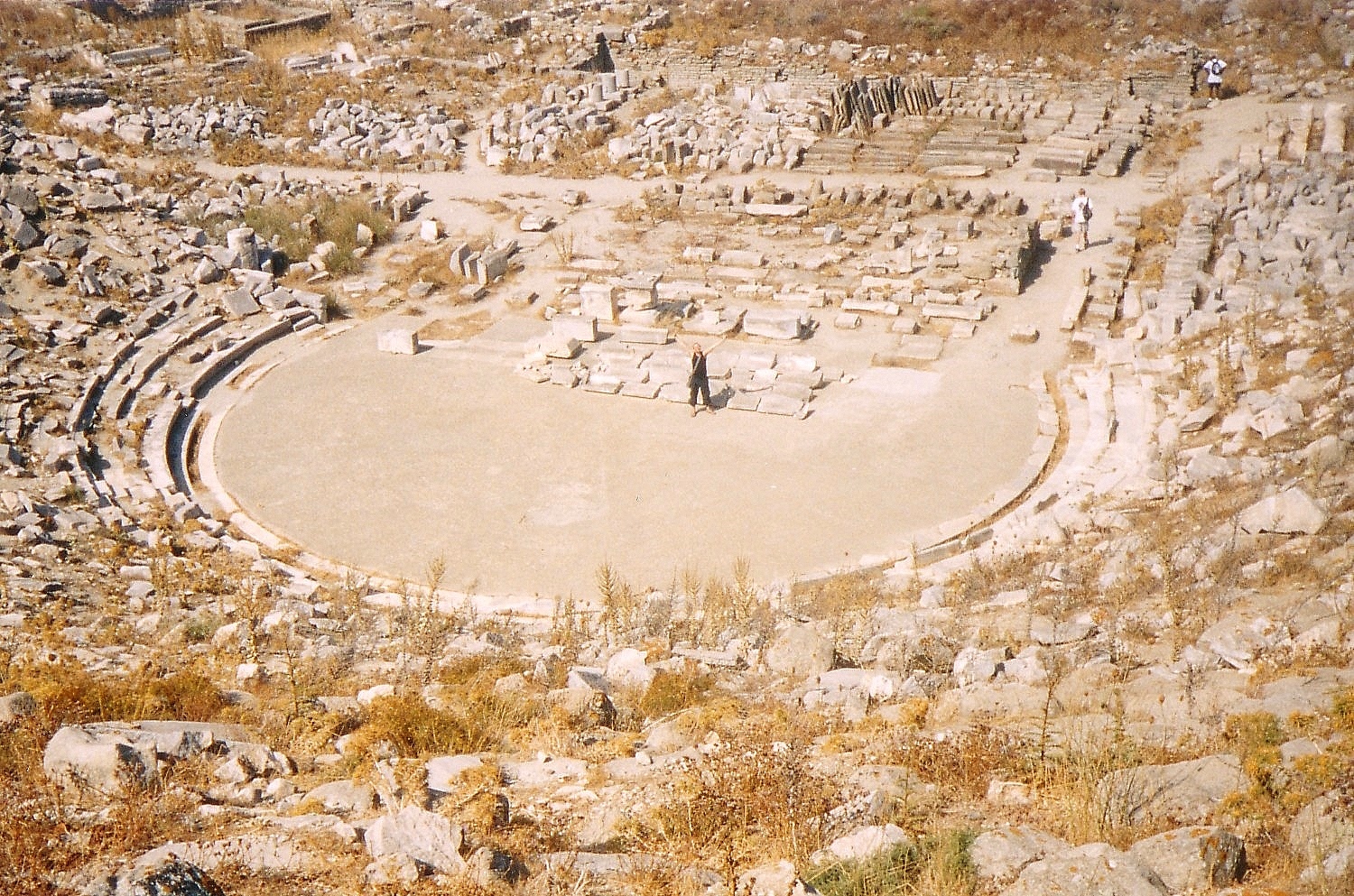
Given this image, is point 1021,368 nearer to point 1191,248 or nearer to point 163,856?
point 1191,248

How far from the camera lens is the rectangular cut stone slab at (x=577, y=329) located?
70.3 feet

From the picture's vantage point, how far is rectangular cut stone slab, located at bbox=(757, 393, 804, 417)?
60.4ft

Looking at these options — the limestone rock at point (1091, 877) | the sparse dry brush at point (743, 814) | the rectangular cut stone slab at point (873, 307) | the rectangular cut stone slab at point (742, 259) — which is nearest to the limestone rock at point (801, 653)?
the sparse dry brush at point (743, 814)

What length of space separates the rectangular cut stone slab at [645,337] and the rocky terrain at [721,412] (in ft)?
0.40

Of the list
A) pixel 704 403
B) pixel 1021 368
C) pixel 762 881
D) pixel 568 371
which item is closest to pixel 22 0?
pixel 568 371

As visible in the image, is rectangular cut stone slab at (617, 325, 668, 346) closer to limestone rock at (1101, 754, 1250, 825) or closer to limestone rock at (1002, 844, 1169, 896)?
limestone rock at (1101, 754, 1250, 825)

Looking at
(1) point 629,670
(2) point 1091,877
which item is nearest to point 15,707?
(1) point 629,670

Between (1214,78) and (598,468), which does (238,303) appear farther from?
(1214,78)

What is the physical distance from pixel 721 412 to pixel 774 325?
3.32 metres

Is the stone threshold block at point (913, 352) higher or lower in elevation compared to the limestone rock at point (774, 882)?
lower

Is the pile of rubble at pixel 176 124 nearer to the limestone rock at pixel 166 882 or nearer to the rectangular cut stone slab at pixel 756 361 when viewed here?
the rectangular cut stone slab at pixel 756 361

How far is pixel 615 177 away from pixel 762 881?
2631 centimetres

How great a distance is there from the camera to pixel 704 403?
18844mm

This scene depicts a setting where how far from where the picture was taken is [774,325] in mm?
21312
